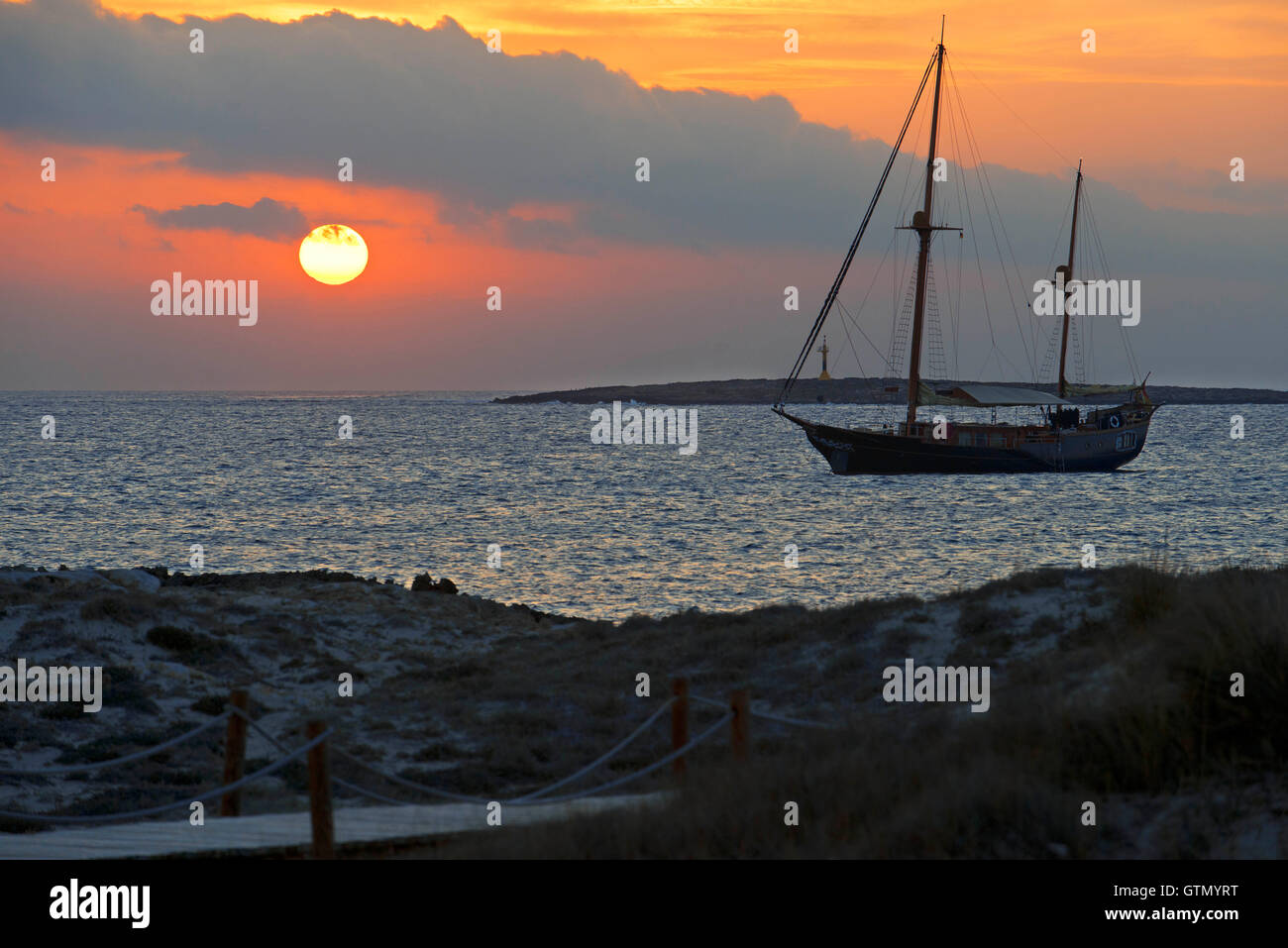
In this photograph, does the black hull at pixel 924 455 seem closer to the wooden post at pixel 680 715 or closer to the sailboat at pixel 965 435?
the sailboat at pixel 965 435

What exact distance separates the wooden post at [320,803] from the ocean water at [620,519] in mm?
18805

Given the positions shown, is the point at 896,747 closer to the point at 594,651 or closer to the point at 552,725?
the point at 552,725

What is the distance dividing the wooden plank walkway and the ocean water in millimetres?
17492

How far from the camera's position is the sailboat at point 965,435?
64.3 m

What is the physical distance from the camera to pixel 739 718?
8.60 meters

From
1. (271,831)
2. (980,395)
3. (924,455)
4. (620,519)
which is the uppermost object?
(980,395)

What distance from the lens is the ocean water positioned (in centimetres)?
3216

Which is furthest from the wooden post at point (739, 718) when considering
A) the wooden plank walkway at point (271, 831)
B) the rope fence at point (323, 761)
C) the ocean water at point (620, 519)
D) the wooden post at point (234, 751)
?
the ocean water at point (620, 519)

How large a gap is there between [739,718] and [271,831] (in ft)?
11.7

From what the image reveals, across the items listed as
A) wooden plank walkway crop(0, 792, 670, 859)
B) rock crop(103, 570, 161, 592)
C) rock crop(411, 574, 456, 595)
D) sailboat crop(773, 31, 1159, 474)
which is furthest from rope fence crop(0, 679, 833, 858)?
sailboat crop(773, 31, 1159, 474)

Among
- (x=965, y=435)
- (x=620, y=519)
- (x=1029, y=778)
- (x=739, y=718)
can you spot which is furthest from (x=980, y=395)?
(x=1029, y=778)

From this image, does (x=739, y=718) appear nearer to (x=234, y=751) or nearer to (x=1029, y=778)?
(x=1029, y=778)

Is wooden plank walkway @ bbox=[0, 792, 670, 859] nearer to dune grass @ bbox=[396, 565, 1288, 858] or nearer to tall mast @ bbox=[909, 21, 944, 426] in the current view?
dune grass @ bbox=[396, 565, 1288, 858]
